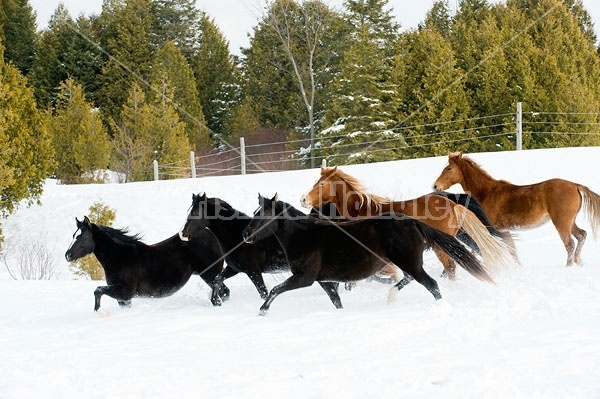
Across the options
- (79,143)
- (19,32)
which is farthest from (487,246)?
(19,32)

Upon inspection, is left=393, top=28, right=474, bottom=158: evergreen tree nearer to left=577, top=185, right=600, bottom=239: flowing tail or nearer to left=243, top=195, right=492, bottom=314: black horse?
left=577, top=185, right=600, bottom=239: flowing tail

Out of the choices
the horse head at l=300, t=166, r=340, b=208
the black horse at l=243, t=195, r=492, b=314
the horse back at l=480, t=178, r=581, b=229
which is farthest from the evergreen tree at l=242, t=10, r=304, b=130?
the black horse at l=243, t=195, r=492, b=314

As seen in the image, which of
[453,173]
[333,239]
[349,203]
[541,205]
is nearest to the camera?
[333,239]

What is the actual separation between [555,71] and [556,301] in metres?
21.4

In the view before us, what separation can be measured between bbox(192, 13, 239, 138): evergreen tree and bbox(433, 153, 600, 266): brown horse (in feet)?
95.3

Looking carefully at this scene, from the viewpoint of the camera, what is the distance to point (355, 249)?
5734 mm

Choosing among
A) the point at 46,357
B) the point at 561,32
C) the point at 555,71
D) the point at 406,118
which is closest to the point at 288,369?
the point at 46,357

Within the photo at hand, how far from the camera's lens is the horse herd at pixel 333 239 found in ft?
18.8

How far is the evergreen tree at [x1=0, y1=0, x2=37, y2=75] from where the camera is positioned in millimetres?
38500

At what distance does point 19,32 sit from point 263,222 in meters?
38.7

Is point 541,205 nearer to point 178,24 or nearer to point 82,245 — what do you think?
point 82,245

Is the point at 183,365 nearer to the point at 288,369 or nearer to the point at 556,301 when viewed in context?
the point at 288,369

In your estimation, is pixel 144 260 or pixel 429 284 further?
pixel 144 260

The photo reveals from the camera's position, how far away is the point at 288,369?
3953mm
